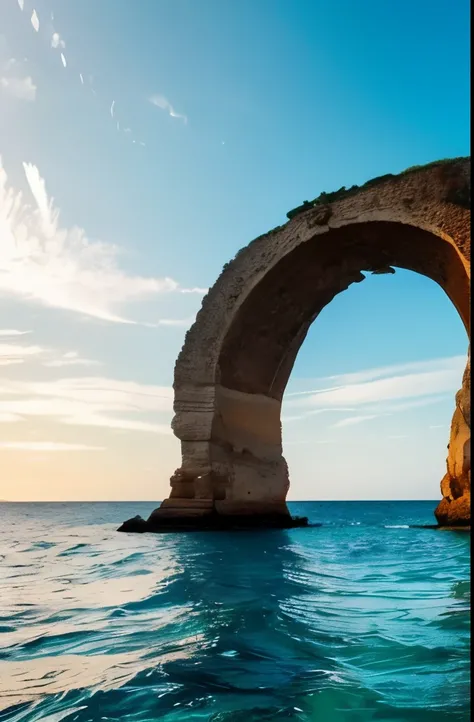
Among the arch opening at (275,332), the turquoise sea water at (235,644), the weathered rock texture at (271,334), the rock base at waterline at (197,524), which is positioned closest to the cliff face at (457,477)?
the weathered rock texture at (271,334)

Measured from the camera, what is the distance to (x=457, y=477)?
1355cm

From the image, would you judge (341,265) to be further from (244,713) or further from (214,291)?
(244,713)

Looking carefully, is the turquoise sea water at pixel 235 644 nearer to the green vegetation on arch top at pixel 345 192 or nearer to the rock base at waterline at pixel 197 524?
the rock base at waterline at pixel 197 524

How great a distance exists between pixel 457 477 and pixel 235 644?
38.5 feet

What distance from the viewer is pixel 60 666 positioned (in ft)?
9.05

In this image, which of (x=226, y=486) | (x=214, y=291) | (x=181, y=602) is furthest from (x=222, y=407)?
(x=181, y=602)

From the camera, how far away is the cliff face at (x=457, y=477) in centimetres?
1321

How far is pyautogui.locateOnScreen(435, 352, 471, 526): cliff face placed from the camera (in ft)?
43.3

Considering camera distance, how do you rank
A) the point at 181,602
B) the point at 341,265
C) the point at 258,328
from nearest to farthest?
the point at 181,602, the point at 341,265, the point at 258,328

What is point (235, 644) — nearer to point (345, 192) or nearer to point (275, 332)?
point (345, 192)

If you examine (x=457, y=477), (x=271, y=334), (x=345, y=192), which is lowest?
(x=457, y=477)

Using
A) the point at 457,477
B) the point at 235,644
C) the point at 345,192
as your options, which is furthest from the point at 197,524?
the point at 235,644

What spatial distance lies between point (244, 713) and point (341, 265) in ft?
36.3

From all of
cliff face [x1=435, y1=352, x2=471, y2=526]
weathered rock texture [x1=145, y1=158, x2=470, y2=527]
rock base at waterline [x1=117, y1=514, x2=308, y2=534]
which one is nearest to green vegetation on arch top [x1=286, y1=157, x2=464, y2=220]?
weathered rock texture [x1=145, y1=158, x2=470, y2=527]
